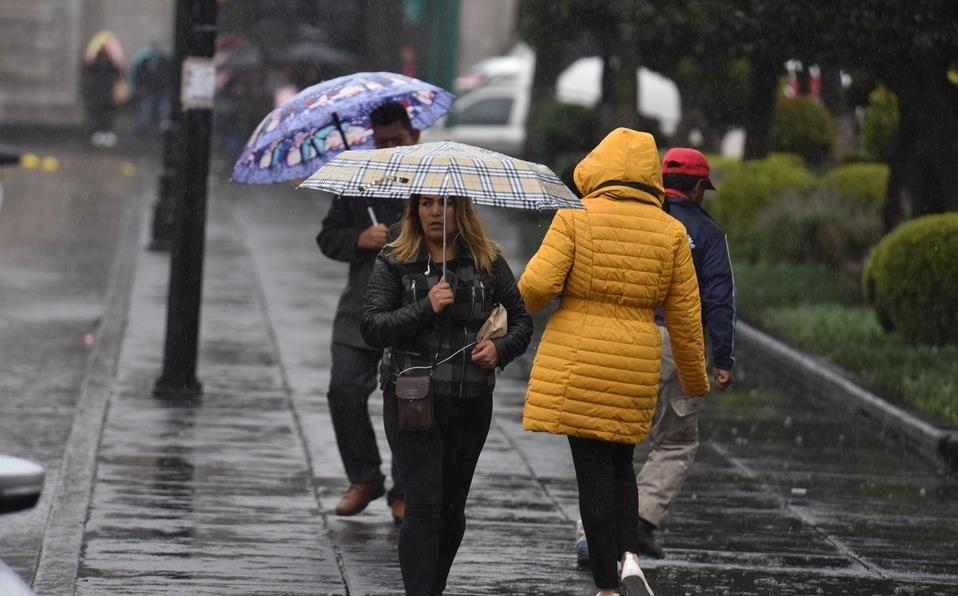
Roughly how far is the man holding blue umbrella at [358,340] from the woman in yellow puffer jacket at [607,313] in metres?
1.42

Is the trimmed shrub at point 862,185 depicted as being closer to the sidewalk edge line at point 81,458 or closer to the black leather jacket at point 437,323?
the sidewalk edge line at point 81,458

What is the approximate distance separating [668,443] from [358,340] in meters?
1.38

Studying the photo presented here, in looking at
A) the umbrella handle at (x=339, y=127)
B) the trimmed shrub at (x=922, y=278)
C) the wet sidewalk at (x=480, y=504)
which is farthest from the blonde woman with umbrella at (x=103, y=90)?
the umbrella handle at (x=339, y=127)

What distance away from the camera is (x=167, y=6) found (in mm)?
46062

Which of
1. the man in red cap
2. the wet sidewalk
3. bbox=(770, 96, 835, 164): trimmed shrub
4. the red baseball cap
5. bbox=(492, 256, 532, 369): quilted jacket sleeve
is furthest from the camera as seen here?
bbox=(770, 96, 835, 164): trimmed shrub

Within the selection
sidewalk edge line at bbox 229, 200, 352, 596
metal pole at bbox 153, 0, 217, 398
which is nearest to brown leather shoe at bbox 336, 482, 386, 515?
sidewalk edge line at bbox 229, 200, 352, 596

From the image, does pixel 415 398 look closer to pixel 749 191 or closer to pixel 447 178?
pixel 447 178

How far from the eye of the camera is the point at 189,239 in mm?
11344

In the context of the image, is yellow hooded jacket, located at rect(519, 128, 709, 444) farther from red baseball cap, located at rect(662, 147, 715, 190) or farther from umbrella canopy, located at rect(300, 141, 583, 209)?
red baseball cap, located at rect(662, 147, 715, 190)

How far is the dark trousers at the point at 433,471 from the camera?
652cm

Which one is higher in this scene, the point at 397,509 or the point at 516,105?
the point at 397,509

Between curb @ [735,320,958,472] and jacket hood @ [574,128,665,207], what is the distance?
162 inches

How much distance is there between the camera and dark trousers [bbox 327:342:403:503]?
830 centimetres

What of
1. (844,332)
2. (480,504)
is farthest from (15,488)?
(844,332)
